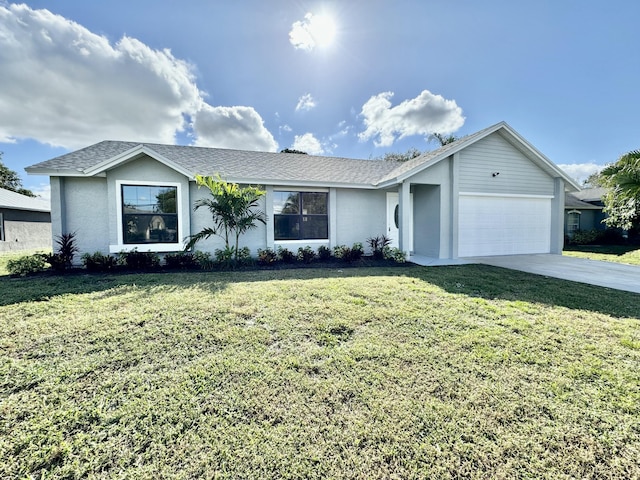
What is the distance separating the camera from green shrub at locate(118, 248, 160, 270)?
8.30m

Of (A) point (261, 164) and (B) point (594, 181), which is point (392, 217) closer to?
(A) point (261, 164)

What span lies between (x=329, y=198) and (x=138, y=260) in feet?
22.8

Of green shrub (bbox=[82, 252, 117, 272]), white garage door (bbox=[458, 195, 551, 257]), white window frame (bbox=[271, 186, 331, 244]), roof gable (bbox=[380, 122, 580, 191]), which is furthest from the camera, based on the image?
white garage door (bbox=[458, 195, 551, 257])

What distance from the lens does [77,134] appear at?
19.4 metres

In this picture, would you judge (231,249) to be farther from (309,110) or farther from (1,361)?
(309,110)

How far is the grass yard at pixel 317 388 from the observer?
1.93 m

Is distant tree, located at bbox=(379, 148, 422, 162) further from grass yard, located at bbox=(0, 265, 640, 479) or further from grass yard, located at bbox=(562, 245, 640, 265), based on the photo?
grass yard, located at bbox=(0, 265, 640, 479)

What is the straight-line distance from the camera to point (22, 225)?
51.6 ft

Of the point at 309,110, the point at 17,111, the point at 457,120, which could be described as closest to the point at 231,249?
the point at 309,110

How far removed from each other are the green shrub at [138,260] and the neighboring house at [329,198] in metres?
0.57

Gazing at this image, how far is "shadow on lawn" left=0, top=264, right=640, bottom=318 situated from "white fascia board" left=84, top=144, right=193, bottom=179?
3.14 meters

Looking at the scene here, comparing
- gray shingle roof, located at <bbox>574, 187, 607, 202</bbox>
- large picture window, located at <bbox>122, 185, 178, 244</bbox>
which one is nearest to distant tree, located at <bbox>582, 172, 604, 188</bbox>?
gray shingle roof, located at <bbox>574, 187, 607, 202</bbox>

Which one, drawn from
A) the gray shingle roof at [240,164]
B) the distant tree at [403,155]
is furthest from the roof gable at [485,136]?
the distant tree at [403,155]

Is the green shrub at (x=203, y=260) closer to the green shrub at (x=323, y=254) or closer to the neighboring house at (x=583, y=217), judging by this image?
the green shrub at (x=323, y=254)
